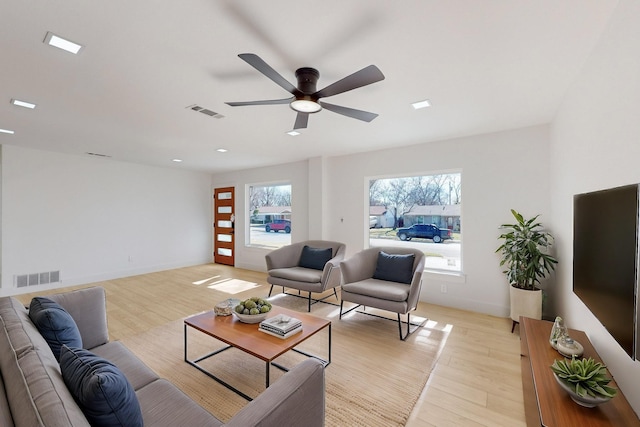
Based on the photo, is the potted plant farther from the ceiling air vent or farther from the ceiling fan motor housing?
the ceiling air vent

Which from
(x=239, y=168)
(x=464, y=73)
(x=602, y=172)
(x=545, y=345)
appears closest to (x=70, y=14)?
(x=464, y=73)

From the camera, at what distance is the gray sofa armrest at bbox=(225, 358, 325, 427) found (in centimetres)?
98

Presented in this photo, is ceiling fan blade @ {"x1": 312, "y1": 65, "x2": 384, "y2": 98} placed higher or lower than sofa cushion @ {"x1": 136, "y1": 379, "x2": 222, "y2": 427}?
higher

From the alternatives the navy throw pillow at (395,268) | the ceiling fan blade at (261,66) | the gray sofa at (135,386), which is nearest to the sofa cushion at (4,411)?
the gray sofa at (135,386)

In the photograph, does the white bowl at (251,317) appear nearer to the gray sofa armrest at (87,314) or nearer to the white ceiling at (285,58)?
the gray sofa armrest at (87,314)

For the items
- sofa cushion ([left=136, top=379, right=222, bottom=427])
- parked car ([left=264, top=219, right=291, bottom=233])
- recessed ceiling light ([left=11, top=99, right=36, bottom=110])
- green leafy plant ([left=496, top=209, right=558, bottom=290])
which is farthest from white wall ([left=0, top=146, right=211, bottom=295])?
A: green leafy plant ([left=496, top=209, right=558, bottom=290])

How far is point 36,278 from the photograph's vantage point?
187 inches

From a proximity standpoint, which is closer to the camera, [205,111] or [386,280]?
[205,111]

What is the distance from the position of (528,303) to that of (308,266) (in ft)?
9.16

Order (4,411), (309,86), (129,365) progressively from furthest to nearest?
(309,86)
(129,365)
(4,411)

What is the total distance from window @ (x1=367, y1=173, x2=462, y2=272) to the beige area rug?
1.34 metres

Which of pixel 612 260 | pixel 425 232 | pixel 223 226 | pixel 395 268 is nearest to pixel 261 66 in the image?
pixel 612 260

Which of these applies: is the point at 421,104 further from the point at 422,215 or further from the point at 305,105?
the point at 422,215

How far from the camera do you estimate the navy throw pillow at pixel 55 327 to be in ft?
4.86
